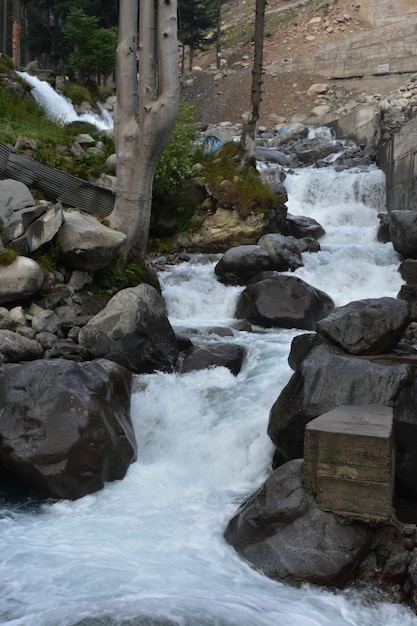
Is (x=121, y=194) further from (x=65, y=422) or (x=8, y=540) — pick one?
(x=8, y=540)

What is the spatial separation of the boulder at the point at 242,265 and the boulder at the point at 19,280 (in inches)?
178

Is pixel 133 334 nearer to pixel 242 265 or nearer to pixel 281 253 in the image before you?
pixel 242 265

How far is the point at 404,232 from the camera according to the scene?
13.9 metres

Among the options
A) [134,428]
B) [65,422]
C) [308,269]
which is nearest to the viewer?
[65,422]

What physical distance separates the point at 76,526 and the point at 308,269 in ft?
28.2

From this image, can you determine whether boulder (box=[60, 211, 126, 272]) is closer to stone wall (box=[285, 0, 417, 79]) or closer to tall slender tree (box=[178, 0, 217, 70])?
stone wall (box=[285, 0, 417, 79])

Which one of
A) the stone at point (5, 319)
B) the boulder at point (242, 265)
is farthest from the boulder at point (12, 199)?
the boulder at point (242, 265)

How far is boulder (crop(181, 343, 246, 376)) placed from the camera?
9188 mm

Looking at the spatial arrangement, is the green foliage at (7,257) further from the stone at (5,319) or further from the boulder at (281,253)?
the boulder at (281,253)

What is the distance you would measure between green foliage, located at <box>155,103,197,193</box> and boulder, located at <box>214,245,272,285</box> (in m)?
2.88

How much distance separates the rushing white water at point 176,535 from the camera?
4934 mm

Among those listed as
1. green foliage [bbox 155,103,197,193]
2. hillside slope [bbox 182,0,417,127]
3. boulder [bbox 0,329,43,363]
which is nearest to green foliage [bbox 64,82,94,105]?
green foliage [bbox 155,103,197,193]

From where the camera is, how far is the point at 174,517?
6.41 meters

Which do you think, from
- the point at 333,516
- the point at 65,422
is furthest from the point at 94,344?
the point at 333,516
